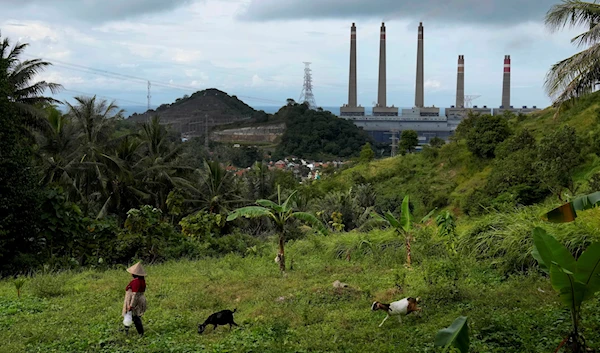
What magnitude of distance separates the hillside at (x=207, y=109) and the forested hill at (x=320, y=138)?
69.3 ft

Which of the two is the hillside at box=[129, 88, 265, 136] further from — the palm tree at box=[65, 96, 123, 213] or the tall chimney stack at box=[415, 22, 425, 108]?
the palm tree at box=[65, 96, 123, 213]

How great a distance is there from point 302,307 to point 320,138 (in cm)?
7398

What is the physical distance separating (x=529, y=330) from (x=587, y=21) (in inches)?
280

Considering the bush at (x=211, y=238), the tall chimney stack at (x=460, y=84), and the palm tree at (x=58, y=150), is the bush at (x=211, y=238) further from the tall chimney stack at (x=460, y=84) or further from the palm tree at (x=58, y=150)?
the tall chimney stack at (x=460, y=84)

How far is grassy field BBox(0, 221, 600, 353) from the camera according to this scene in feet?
18.6

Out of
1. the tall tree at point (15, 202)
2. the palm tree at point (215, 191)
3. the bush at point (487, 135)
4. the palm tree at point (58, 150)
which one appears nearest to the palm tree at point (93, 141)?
the palm tree at point (58, 150)

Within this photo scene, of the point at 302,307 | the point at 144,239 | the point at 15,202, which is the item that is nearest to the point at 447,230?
the point at 302,307

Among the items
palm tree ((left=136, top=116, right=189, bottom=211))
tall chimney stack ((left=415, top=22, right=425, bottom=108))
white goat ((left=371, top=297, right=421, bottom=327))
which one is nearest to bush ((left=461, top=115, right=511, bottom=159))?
palm tree ((left=136, top=116, right=189, bottom=211))

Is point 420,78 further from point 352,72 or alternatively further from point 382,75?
point 352,72

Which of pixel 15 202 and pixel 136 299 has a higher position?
pixel 15 202

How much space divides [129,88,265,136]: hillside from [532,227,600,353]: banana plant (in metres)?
98.9

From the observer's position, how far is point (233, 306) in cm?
812

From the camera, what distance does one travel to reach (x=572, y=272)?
446cm

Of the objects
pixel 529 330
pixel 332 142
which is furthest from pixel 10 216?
pixel 332 142
